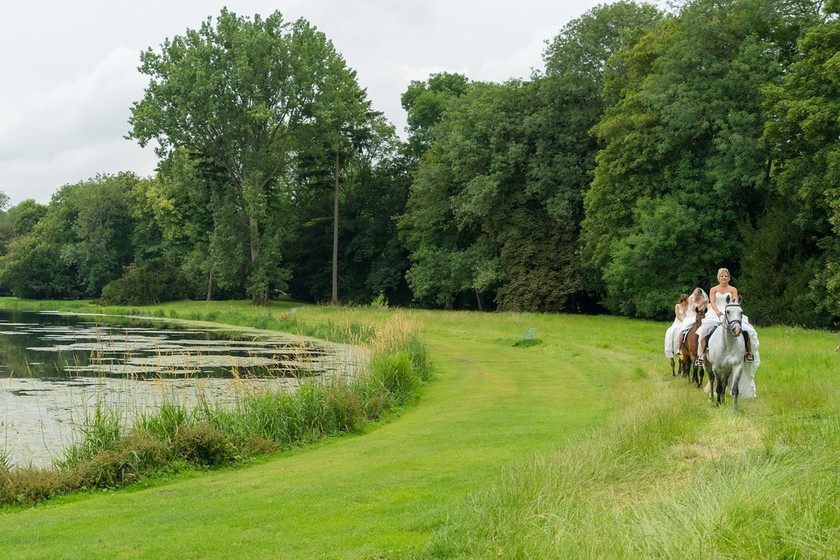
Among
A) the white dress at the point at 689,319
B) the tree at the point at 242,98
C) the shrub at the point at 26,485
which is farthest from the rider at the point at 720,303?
the tree at the point at 242,98

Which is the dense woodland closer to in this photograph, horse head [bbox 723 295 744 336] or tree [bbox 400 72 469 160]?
tree [bbox 400 72 469 160]

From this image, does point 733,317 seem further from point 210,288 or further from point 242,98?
point 210,288

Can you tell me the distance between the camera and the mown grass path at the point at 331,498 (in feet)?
19.4

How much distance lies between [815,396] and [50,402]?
44.3 feet

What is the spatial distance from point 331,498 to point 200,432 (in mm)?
3662

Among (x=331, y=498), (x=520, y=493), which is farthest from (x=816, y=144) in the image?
(x=331, y=498)

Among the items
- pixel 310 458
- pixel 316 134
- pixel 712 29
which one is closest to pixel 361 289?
pixel 316 134

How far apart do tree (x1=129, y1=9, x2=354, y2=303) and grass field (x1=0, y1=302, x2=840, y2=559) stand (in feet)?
127

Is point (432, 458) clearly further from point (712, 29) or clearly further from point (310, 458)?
point (712, 29)

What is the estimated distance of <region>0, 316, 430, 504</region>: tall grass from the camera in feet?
28.9

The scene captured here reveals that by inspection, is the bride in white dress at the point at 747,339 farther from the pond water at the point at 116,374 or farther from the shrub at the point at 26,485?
the shrub at the point at 26,485

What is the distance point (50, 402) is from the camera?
1377 cm

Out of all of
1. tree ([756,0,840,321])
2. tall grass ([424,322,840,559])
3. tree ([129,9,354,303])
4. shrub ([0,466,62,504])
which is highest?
tree ([129,9,354,303])

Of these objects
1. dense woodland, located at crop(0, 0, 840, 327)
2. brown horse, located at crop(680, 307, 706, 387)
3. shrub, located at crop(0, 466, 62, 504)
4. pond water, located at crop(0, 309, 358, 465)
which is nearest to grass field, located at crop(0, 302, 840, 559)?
shrub, located at crop(0, 466, 62, 504)
